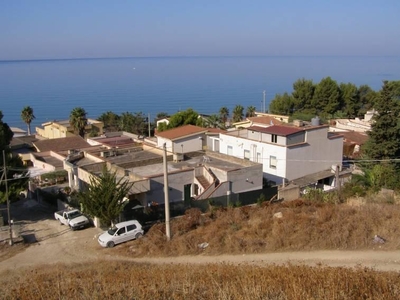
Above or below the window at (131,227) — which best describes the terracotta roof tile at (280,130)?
above

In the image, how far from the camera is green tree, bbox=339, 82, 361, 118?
251 feet

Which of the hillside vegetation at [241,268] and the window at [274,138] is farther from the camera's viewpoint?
the window at [274,138]

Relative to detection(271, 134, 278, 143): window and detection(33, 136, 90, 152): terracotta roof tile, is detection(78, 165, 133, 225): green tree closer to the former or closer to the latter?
detection(271, 134, 278, 143): window

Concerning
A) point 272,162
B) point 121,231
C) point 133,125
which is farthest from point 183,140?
point 133,125

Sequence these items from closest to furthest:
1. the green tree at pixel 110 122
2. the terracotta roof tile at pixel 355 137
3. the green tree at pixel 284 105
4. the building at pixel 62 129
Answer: the terracotta roof tile at pixel 355 137 → the building at pixel 62 129 → the green tree at pixel 110 122 → the green tree at pixel 284 105

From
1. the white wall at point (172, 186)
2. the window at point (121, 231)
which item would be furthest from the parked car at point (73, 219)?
the white wall at point (172, 186)

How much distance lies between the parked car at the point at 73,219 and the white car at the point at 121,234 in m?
2.92

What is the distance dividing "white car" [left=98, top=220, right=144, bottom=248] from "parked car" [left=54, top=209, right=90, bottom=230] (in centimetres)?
292

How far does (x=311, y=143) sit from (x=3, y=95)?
169 metres

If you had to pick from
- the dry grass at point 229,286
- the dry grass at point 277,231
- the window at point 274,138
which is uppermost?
the dry grass at point 229,286

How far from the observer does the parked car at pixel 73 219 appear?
83.6 ft

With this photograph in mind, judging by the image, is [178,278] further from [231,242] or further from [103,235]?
[103,235]

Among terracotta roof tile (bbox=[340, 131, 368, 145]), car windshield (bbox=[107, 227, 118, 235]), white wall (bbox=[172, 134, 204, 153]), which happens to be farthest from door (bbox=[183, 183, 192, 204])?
terracotta roof tile (bbox=[340, 131, 368, 145])

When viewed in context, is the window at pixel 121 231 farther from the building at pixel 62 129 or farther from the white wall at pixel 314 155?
the building at pixel 62 129
